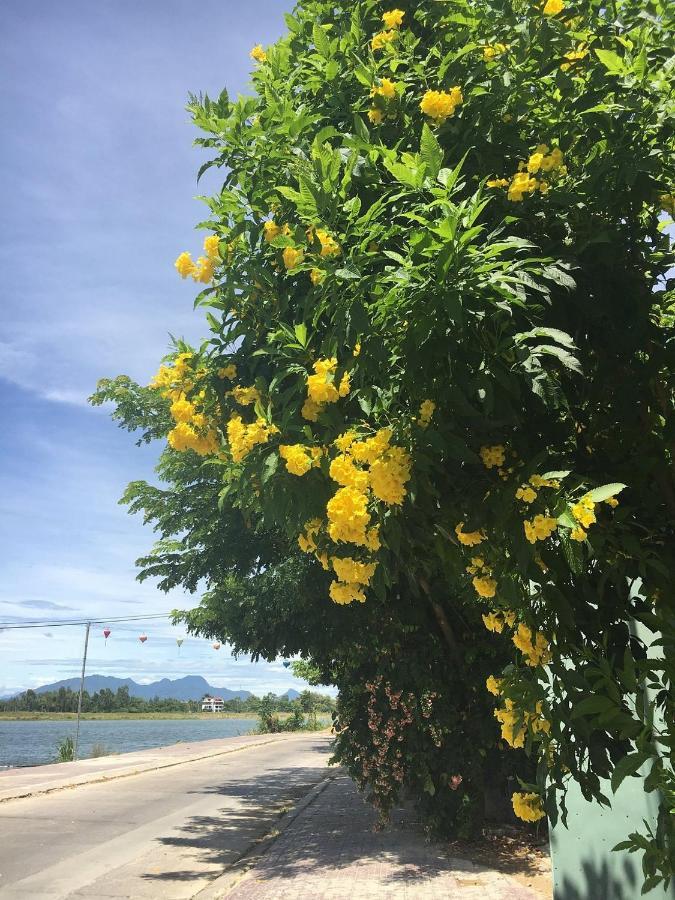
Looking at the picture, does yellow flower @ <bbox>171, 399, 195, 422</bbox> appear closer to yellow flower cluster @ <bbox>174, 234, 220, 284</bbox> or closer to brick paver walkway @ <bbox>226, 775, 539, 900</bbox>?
yellow flower cluster @ <bbox>174, 234, 220, 284</bbox>

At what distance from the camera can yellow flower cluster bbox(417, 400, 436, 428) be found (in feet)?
9.39

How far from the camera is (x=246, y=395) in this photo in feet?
14.0

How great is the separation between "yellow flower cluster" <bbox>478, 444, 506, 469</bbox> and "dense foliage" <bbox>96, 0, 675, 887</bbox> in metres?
0.01

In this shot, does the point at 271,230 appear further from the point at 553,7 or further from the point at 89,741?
the point at 89,741

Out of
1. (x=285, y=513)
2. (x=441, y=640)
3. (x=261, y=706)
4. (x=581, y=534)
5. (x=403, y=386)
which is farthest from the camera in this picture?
(x=261, y=706)

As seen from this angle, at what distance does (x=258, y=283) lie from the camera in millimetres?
4176

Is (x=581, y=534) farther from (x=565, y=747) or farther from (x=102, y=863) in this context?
(x=102, y=863)

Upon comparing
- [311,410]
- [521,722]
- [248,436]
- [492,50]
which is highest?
[492,50]

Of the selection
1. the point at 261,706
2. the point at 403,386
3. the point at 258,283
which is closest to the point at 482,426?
the point at 403,386

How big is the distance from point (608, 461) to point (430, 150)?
1561mm

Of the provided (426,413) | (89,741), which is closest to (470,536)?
(426,413)

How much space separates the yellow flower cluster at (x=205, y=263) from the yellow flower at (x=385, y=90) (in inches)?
49.4

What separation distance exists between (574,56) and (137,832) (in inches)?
469

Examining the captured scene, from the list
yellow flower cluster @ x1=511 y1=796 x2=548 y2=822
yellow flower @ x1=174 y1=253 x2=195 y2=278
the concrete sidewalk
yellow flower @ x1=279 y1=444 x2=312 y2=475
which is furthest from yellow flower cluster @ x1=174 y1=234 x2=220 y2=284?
the concrete sidewalk
